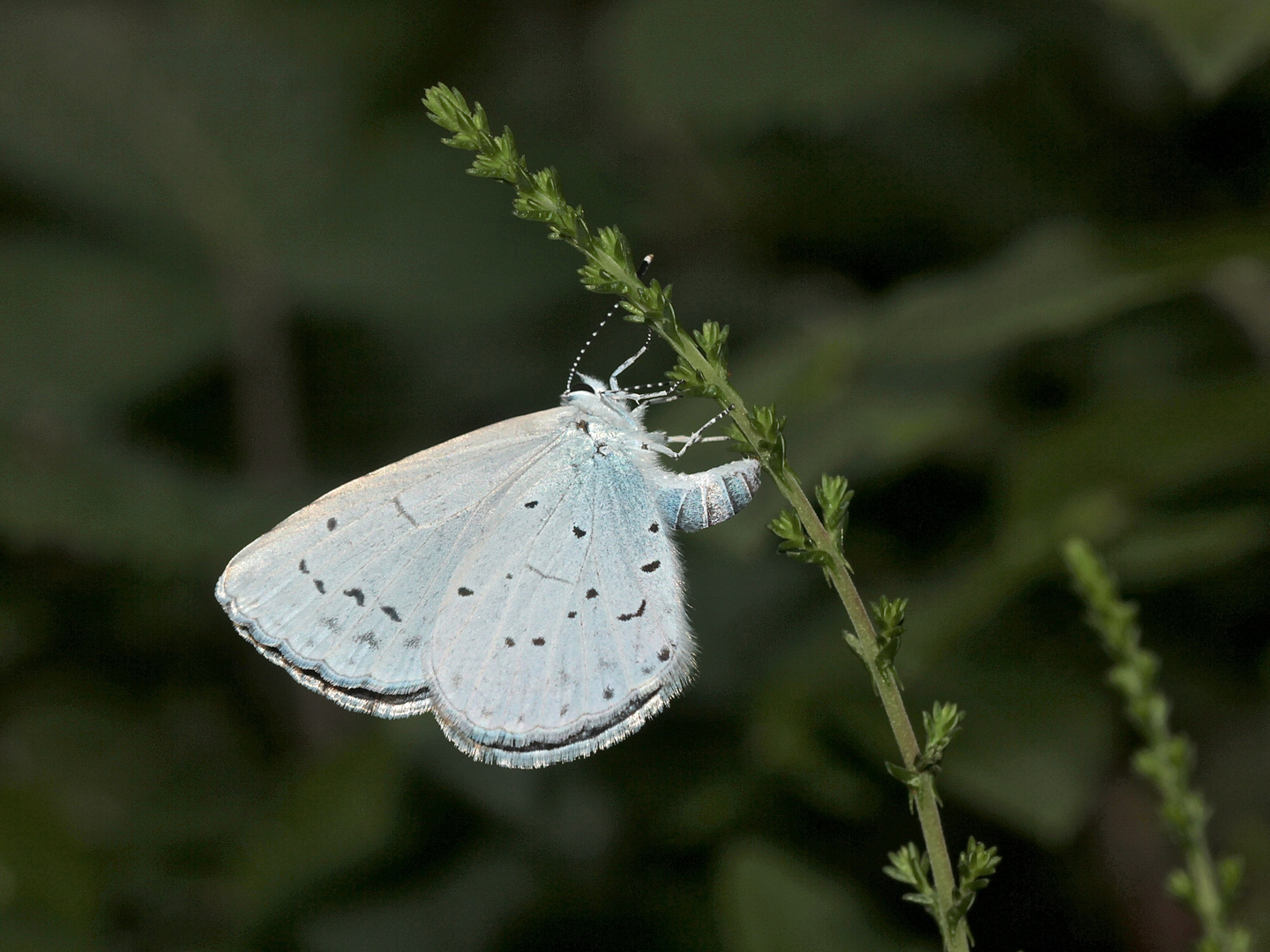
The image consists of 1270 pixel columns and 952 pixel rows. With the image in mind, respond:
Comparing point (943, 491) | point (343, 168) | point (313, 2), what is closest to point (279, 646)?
point (943, 491)

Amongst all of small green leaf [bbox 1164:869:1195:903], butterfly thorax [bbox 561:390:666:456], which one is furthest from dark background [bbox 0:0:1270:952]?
small green leaf [bbox 1164:869:1195:903]

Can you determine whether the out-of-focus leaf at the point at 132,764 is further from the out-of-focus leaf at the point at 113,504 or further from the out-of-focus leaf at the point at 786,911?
the out-of-focus leaf at the point at 786,911

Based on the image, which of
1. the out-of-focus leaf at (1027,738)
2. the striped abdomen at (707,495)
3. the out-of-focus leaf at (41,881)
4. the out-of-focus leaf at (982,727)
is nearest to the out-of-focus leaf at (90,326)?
the out-of-focus leaf at (41,881)

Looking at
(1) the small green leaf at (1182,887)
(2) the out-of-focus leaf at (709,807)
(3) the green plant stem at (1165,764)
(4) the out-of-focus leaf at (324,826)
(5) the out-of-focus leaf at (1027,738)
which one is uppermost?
(4) the out-of-focus leaf at (324,826)

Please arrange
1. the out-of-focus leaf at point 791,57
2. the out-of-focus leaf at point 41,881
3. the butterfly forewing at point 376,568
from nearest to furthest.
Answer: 1. the butterfly forewing at point 376,568
2. the out-of-focus leaf at point 41,881
3. the out-of-focus leaf at point 791,57

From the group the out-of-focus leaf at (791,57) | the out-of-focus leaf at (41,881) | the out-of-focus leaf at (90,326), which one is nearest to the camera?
the out-of-focus leaf at (41,881)

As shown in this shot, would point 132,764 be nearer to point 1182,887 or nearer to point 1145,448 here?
point 1145,448
